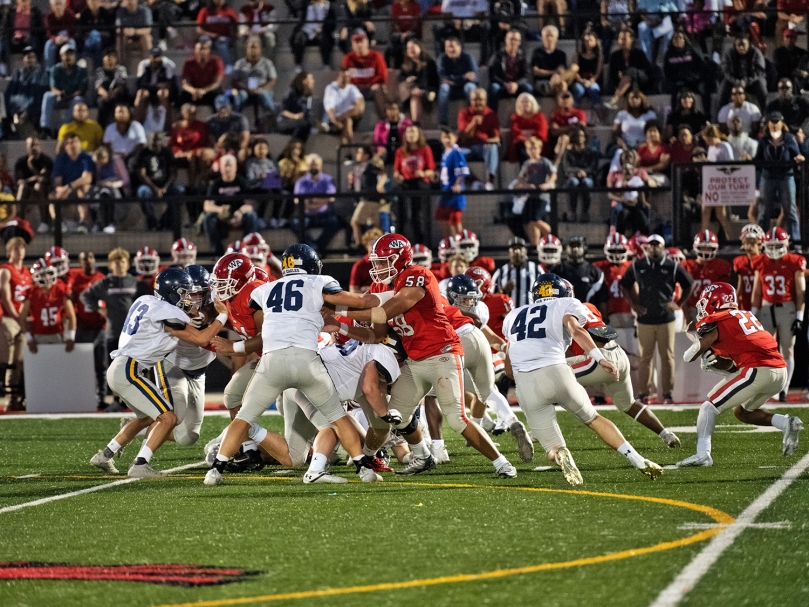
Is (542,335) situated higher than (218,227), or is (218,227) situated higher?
(218,227)

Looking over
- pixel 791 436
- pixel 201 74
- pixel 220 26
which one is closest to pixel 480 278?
pixel 791 436

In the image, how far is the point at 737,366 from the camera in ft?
32.2

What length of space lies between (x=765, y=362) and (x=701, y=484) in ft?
5.51

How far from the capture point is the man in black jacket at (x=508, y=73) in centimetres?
1788

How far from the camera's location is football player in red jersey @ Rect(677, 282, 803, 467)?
9508 mm

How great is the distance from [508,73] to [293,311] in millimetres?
10219

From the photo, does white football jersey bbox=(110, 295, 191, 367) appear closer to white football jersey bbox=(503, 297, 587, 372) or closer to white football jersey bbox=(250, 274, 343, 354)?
white football jersey bbox=(250, 274, 343, 354)

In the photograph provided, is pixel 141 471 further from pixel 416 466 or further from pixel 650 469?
pixel 650 469

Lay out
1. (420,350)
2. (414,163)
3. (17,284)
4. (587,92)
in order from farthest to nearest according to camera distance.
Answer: (587,92)
(414,163)
(17,284)
(420,350)

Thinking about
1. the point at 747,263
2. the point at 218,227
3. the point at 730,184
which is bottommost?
the point at 747,263

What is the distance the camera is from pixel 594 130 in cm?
1753

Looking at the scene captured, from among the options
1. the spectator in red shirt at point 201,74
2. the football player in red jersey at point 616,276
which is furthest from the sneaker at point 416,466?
the spectator in red shirt at point 201,74

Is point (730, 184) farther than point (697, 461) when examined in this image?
Yes

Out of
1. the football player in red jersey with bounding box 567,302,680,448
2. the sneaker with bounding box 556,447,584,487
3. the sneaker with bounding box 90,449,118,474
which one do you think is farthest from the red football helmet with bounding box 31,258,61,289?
the sneaker with bounding box 556,447,584,487
